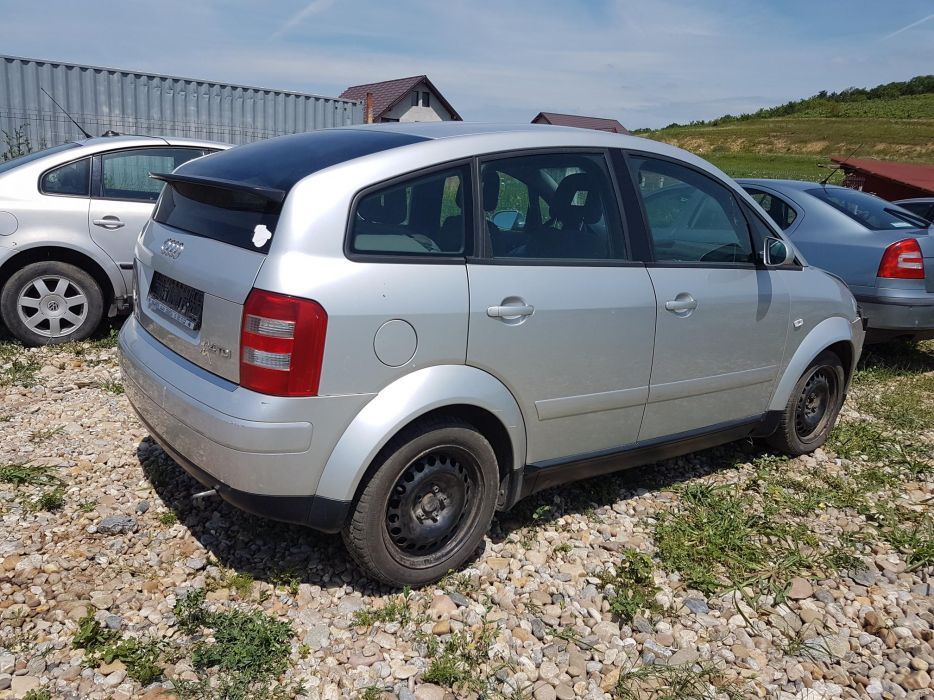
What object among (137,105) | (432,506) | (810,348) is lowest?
(432,506)

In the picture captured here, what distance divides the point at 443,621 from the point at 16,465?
100 inches

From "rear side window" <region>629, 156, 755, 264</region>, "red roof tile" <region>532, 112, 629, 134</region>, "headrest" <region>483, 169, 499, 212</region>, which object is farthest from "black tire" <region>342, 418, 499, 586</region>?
"red roof tile" <region>532, 112, 629, 134</region>

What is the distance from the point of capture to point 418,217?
3199 mm

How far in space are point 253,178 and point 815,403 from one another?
12.7 feet

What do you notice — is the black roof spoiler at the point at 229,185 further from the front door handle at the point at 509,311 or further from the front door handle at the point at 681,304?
the front door handle at the point at 681,304

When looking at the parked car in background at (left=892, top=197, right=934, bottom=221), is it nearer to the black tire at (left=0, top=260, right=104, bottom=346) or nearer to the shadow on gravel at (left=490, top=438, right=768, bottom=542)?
the shadow on gravel at (left=490, top=438, right=768, bottom=542)

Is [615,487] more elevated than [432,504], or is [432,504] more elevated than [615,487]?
[432,504]

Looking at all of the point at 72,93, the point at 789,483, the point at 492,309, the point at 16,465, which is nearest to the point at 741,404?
the point at 789,483

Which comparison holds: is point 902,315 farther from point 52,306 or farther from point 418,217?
point 52,306

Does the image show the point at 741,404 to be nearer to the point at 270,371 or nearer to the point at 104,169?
the point at 270,371

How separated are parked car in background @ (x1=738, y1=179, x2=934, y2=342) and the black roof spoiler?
5914mm

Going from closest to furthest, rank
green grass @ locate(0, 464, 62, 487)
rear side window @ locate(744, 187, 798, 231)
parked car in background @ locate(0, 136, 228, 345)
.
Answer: green grass @ locate(0, 464, 62, 487) → parked car in background @ locate(0, 136, 228, 345) → rear side window @ locate(744, 187, 798, 231)

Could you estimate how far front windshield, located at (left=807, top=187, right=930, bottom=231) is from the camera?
7380 mm

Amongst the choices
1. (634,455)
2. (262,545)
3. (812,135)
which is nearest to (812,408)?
(634,455)
